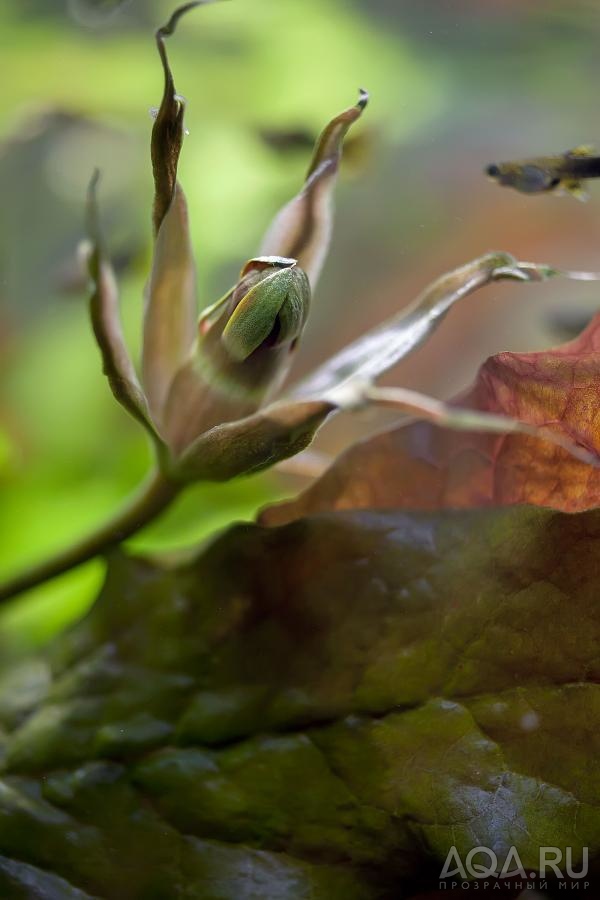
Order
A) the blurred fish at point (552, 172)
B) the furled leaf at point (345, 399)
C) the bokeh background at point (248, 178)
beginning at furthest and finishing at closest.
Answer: the bokeh background at point (248, 178) < the blurred fish at point (552, 172) < the furled leaf at point (345, 399)

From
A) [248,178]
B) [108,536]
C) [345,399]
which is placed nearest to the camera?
[345,399]

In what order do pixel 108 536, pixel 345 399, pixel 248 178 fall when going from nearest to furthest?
pixel 345 399
pixel 108 536
pixel 248 178

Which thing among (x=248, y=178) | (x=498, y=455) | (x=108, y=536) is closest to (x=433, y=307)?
(x=498, y=455)

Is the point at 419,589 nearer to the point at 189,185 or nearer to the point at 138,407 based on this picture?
the point at 138,407

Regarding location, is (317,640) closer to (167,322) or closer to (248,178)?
(167,322)

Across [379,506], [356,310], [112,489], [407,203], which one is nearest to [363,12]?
[407,203]

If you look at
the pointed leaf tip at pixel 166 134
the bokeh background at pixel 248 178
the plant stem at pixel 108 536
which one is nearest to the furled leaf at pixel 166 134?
the pointed leaf tip at pixel 166 134

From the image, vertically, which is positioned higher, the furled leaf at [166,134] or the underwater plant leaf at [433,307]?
the furled leaf at [166,134]

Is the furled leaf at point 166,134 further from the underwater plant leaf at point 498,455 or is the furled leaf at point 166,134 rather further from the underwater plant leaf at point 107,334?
the underwater plant leaf at point 498,455

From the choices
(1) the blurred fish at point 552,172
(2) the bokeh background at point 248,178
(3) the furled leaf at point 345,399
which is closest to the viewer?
(3) the furled leaf at point 345,399
